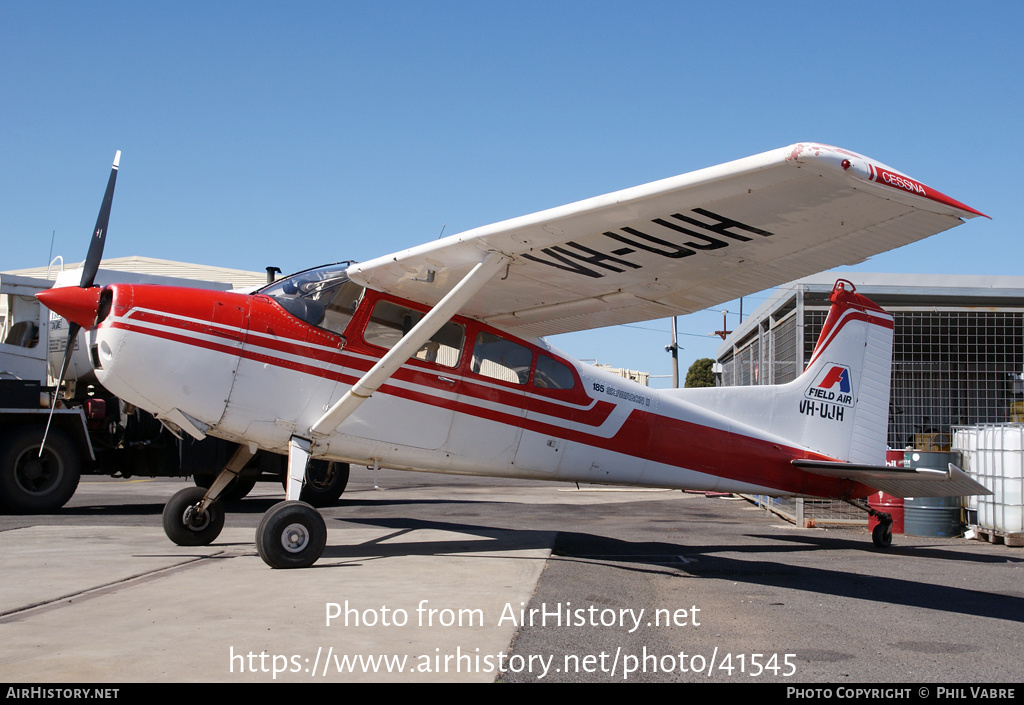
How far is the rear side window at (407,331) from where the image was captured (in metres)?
7.26

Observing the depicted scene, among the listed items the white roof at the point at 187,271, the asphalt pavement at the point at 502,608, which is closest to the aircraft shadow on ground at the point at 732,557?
the asphalt pavement at the point at 502,608

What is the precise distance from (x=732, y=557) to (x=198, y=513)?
545 cm

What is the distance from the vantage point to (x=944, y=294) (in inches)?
555

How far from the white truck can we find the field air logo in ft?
24.2

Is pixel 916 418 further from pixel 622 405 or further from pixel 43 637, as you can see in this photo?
pixel 43 637

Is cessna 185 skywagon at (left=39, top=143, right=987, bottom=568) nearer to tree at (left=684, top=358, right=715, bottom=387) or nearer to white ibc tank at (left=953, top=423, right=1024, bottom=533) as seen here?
white ibc tank at (left=953, top=423, right=1024, bottom=533)

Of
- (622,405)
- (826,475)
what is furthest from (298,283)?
(826,475)

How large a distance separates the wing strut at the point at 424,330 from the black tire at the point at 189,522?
2090mm

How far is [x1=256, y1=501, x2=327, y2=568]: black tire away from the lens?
6.17 metres

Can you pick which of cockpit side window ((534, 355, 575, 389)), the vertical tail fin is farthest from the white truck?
the vertical tail fin

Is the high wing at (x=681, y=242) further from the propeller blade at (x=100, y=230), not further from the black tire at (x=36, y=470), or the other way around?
the black tire at (x=36, y=470)

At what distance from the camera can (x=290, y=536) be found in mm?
6273

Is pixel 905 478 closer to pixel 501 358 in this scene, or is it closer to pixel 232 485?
pixel 501 358

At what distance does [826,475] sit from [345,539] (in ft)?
18.5
